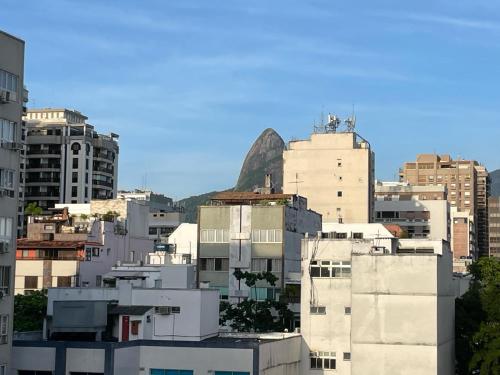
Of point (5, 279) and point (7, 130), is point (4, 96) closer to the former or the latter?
point (7, 130)

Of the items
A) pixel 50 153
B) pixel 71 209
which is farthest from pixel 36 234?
pixel 50 153

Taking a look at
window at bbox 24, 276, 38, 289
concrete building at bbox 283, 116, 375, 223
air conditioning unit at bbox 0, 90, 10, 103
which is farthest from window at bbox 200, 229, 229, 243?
concrete building at bbox 283, 116, 375, 223

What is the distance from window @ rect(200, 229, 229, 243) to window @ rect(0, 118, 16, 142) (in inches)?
1518

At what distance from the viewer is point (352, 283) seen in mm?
62219

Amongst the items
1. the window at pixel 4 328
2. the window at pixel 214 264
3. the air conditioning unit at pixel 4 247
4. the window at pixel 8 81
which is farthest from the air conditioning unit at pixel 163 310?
the window at pixel 214 264

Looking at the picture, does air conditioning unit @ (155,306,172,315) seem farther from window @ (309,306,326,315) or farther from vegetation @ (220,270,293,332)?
A: vegetation @ (220,270,293,332)

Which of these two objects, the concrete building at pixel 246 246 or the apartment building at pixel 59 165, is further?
the apartment building at pixel 59 165

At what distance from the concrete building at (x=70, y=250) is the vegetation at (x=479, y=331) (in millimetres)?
43225

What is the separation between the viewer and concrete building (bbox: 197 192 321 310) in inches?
3477

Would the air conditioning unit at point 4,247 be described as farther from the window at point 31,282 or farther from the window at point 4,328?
the window at point 31,282

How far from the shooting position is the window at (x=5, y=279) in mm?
51969

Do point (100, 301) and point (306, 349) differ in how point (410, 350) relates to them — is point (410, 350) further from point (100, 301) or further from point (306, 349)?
point (100, 301)

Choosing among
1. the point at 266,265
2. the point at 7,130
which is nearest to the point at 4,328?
the point at 7,130

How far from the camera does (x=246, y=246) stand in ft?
291
